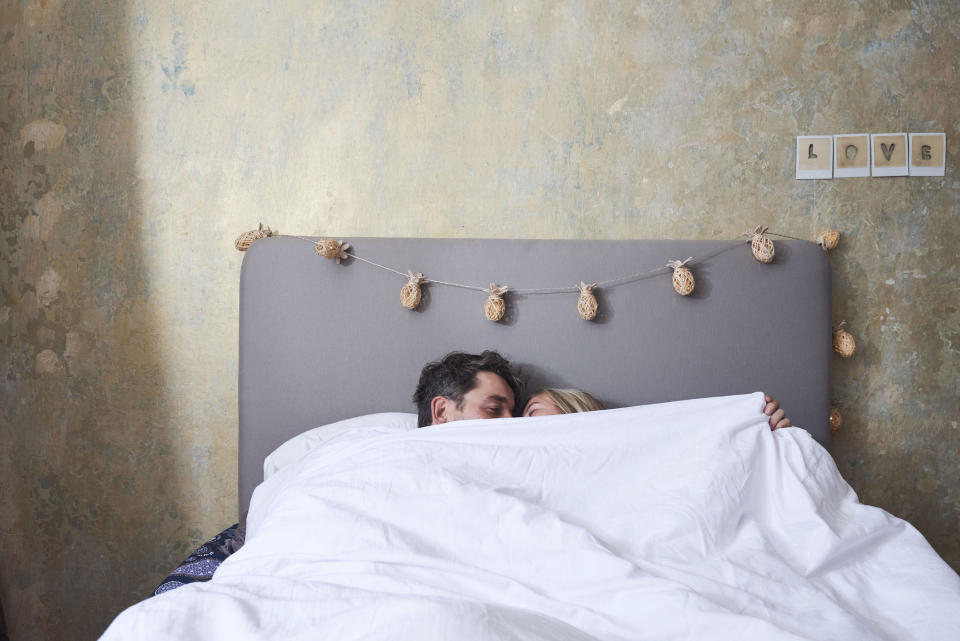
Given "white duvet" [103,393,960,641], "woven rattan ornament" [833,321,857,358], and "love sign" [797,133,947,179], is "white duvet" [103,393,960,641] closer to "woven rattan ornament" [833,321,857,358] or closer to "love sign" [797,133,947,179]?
"woven rattan ornament" [833,321,857,358]

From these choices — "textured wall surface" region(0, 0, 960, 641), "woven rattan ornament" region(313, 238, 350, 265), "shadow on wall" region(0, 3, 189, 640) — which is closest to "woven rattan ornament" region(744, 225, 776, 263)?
"textured wall surface" region(0, 0, 960, 641)

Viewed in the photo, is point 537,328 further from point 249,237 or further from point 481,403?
point 249,237

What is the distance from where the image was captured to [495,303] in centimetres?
160

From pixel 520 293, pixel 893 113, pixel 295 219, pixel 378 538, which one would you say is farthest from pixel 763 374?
pixel 295 219

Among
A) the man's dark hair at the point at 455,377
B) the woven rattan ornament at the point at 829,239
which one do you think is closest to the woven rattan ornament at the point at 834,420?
the woven rattan ornament at the point at 829,239

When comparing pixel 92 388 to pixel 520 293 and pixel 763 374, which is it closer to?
pixel 520 293

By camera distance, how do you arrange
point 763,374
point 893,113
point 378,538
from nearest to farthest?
point 378,538 < point 763,374 < point 893,113

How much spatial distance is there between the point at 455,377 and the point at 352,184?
67 centimetres

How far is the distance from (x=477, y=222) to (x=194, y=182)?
82cm

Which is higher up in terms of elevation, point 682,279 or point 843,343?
point 682,279

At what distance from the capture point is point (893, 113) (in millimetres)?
1750

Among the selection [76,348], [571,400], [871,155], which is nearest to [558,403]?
[571,400]

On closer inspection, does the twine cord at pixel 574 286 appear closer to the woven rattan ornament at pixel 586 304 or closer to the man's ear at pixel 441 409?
the woven rattan ornament at pixel 586 304

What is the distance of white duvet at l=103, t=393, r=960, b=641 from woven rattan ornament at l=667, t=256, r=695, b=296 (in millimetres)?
347
